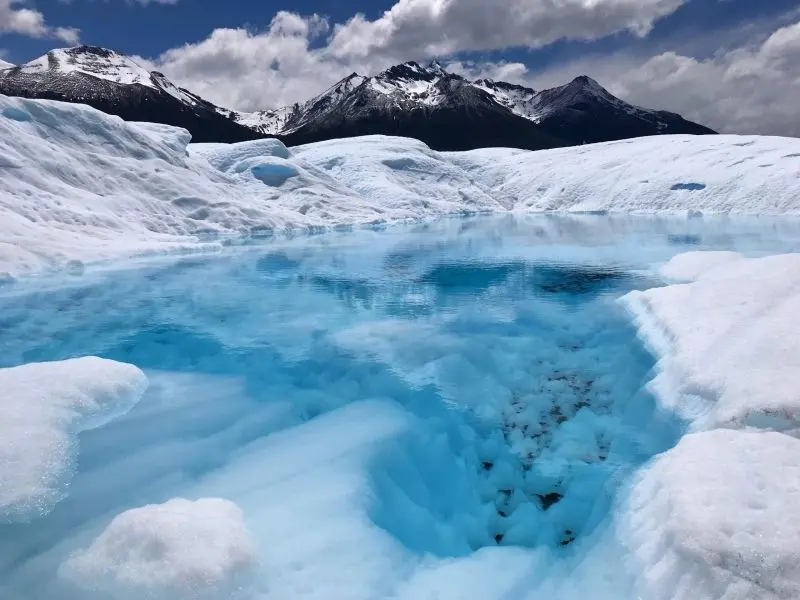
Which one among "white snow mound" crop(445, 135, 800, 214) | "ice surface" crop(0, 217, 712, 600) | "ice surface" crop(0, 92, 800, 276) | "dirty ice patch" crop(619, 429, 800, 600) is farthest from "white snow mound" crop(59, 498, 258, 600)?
"white snow mound" crop(445, 135, 800, 214)

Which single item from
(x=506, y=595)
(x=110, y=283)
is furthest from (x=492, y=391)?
(x=110, y=283)

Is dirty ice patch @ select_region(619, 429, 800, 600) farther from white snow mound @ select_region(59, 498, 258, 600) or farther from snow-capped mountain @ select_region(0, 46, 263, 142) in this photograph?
snow-capped mountain @ select_region(0, 46, 263, 142)

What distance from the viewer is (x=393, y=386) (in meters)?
8.38

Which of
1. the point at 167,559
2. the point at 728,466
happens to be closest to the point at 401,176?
the point at 728,466

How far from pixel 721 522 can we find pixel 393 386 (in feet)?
16.1

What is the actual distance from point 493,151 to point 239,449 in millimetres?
83650

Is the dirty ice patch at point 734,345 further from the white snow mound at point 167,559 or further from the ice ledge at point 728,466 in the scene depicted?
the white snow mound at point 167,559

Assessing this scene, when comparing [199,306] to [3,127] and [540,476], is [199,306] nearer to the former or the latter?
[540,476]

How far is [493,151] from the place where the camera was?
279 feet

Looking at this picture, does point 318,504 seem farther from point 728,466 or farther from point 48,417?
point 728,466

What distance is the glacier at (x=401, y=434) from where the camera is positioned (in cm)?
431

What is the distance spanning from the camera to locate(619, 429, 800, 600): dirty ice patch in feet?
12.2

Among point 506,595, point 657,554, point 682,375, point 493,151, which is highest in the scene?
point 493,151

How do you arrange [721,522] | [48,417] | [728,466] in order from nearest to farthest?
1. [721,522]
2. [728,466]
3. [48,417]
